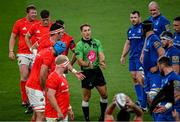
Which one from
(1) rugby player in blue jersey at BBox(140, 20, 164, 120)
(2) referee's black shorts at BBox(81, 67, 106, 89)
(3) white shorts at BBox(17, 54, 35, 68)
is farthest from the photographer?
(3) white shorts at BBox(17, 54, 35, 68)

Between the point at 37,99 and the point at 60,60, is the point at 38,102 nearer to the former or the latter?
the point at 37,99

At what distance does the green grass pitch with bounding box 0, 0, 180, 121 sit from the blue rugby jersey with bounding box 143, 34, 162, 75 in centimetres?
176

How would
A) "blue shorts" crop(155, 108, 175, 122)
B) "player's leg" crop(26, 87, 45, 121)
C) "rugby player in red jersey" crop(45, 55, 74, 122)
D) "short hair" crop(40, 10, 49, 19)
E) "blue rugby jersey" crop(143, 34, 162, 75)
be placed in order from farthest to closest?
"short hair" crop(40, 10, 49, 19) < "blue rugby jersey" crop(143, 34, 162, 75) < "player's leg" crop(26, 87, 45, 121) < "blue shorts" crop(155, 108, 175, 122) < "rugby player in red jersey" crop(45, 55, 74, 122)

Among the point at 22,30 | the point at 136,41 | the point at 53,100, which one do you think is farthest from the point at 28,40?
the point at 53,100

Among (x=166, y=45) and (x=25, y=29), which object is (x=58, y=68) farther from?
(x=25, y=29)

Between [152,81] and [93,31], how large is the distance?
11.1 m

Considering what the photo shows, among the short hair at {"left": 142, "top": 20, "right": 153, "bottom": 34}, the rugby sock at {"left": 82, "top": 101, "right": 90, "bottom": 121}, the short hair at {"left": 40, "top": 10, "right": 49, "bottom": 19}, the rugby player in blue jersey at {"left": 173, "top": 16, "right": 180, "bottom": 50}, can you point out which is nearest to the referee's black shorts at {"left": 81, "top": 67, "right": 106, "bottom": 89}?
the rugby sock at {"left": 82, "top": 101, "right": 90, "bottom": 121}

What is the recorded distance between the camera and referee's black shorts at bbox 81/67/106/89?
17.2m

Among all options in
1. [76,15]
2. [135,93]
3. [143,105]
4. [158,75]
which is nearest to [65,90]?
[158,75]

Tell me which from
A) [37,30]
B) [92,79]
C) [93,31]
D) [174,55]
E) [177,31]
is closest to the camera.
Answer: [174,55]

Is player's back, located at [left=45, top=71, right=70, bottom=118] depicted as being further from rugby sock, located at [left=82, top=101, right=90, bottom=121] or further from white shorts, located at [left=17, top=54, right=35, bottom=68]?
white shorts, located at [left=17, top=54, right=35, bottom=68]

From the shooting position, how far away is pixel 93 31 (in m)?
26.5

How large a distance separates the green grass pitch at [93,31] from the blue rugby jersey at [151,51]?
1757 millimetres

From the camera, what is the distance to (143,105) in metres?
18.1
